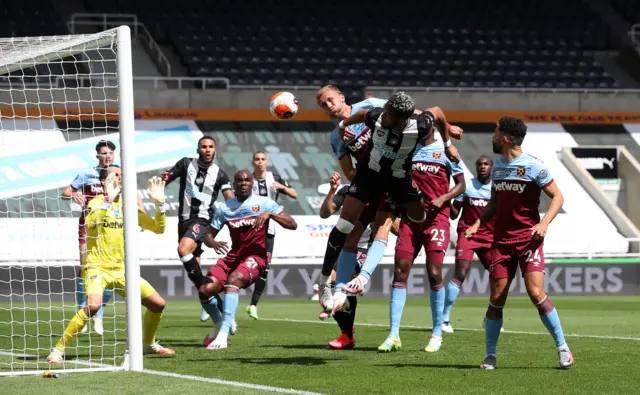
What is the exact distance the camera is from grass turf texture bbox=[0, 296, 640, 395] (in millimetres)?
6797

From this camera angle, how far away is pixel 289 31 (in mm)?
30484

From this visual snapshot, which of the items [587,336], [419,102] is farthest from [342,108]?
[419,102]

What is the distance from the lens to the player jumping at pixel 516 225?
777cm

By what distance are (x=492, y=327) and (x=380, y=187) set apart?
4.84 feet

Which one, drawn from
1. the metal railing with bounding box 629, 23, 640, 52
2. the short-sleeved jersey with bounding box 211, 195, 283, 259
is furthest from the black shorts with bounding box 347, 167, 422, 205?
the metal railing with bounding box 629, 23, 640, 52

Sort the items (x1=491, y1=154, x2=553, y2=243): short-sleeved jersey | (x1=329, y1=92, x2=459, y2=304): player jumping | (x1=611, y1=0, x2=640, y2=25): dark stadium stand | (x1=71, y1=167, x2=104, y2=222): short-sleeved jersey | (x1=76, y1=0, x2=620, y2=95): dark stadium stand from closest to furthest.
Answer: (x1=491, y1=154, x2=553, y2=243): short-sleeved jersey → (x1=329, y1=92, x2=459, y2=304): player jumping → (x1=71, y1=167, x2=104, y2=222): short-sleeved jersey → (x1=76, y1=0, x2=620, y2=95): dark stadium stand → (x1=611, y1=0, x2=640, y2=25): dark stadium stand

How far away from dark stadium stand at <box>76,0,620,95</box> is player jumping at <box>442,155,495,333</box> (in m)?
15.9

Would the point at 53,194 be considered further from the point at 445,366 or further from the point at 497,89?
the point at 445,366

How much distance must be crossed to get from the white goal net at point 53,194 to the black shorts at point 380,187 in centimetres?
184

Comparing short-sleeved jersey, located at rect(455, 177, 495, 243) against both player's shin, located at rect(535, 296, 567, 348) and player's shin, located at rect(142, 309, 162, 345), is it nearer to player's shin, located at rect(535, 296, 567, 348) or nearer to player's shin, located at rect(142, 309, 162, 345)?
player's shin, located at rect(142, 309, 162, 345)

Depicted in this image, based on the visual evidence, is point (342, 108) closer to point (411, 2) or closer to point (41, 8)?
point (41, 8)

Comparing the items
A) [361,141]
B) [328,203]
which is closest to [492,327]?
[361,141]

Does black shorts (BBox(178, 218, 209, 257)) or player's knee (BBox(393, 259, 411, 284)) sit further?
black shorts (BBox(178, 218, 209, 257))

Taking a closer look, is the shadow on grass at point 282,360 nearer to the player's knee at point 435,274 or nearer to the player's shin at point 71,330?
the player's shin at point 71,330
